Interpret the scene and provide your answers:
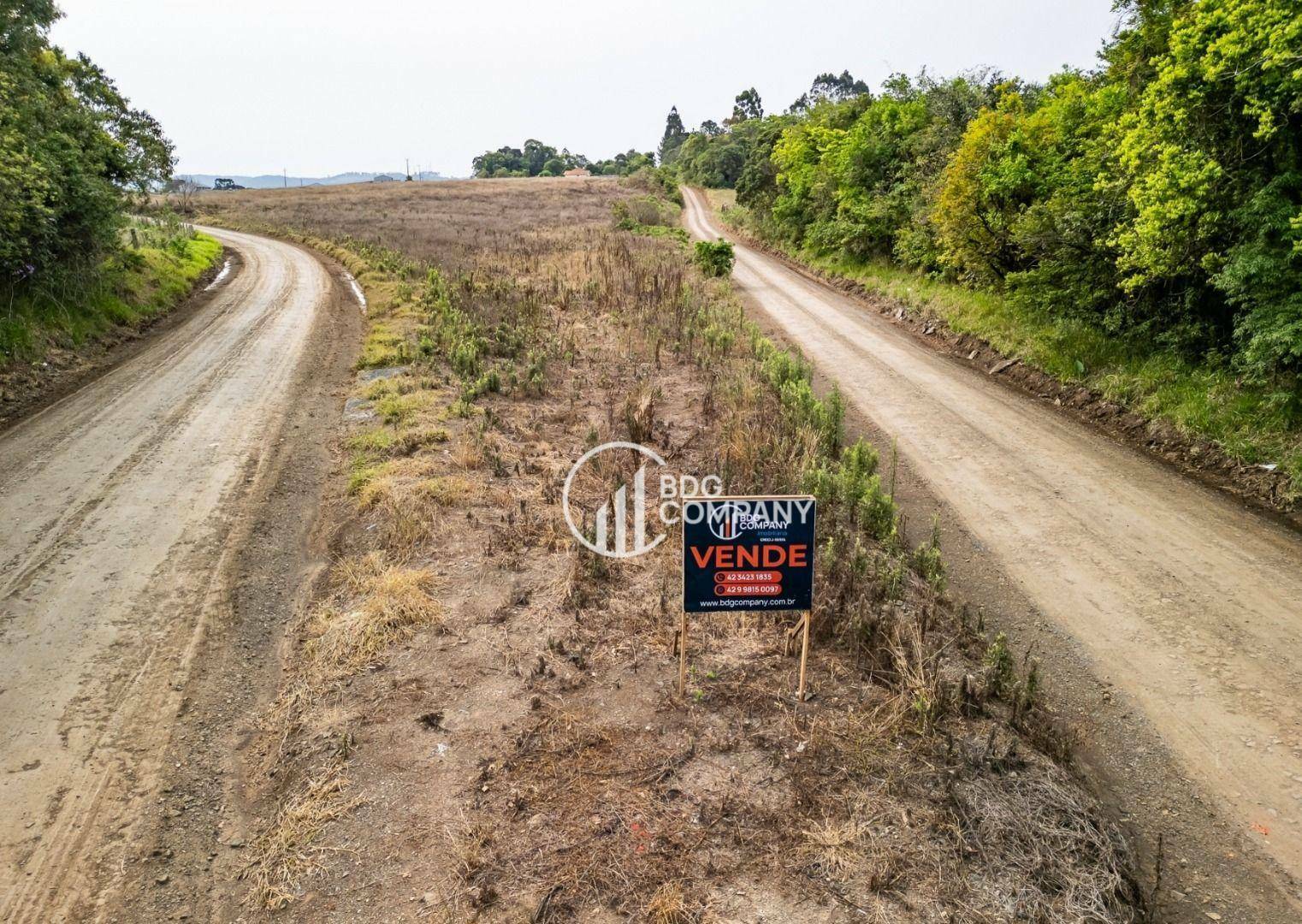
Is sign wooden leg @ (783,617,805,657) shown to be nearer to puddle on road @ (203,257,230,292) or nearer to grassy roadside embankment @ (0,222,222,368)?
grassy roadside embankment @ (0,222,222,368)

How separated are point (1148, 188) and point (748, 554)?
31.8 feet

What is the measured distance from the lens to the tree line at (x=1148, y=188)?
9.65 meters

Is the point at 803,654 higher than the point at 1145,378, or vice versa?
the point at 1145,378

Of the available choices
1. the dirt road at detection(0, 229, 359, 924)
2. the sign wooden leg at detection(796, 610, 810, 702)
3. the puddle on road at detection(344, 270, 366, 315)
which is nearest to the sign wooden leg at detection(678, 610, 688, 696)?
the sign wooden leg at detection(796, 610, 810, 702)

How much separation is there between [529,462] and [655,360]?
5818 millimetres

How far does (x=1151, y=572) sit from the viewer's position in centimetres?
818

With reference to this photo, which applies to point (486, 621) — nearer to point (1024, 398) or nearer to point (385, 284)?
point (1024, 398)

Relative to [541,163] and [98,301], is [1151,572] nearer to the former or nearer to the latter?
[98,301]

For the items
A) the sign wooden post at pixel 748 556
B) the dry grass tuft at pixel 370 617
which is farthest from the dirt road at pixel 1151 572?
the dry grass tuft at pixel 370 617

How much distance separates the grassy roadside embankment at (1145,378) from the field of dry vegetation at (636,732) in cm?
499

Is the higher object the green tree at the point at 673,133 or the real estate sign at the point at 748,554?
the green tree at the point at 673,133

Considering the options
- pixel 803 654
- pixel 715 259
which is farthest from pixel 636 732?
pixel 715 259

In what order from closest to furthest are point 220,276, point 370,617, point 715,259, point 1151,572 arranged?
point 370,617 → point 1151,572 → point 220,276 → point 715,259
